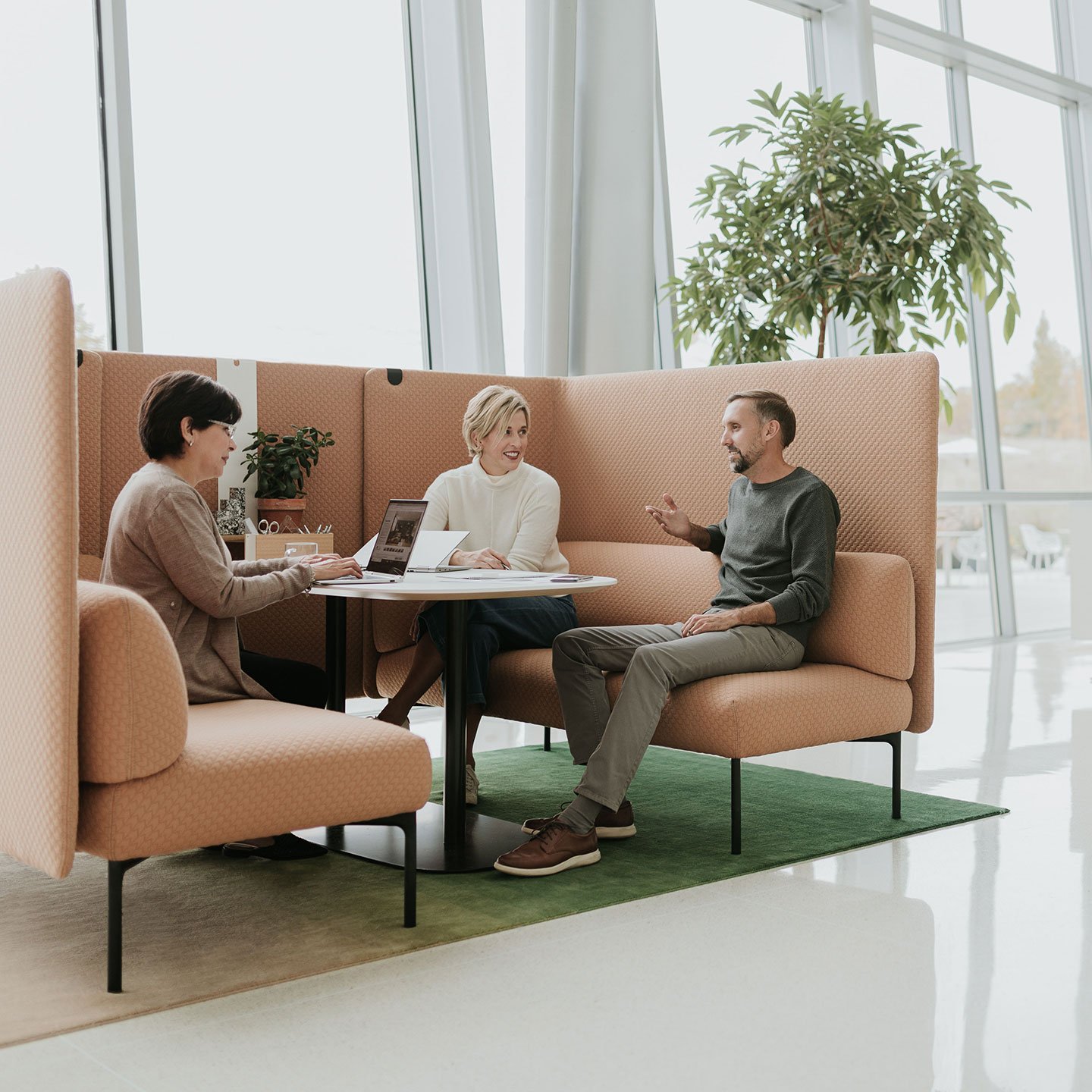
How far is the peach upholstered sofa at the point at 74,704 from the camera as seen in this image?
213 cm

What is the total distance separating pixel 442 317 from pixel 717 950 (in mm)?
3511

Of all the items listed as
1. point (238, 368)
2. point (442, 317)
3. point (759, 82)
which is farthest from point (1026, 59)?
point (238, 368)

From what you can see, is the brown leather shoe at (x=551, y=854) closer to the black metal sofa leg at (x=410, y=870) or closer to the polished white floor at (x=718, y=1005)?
the polished white floor at (x=718, y=1005)

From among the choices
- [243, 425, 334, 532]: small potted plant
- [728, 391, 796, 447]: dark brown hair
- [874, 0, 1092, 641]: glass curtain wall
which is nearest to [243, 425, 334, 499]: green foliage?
[243, 425, 334, 532]: small potted plant

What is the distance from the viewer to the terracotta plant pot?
3693mm

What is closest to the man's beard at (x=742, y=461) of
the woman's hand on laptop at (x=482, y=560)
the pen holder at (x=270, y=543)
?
the woman's hand on laptop at (x=482, y=560)

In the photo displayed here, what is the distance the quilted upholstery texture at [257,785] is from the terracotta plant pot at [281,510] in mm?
1121

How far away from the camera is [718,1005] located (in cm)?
219

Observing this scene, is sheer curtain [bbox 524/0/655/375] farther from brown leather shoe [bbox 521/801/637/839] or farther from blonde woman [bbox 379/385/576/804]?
brown leather shoe [bbox 521/801/637/839]

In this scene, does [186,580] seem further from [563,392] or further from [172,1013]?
[563,392]

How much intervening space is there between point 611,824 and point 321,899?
0.84 metres

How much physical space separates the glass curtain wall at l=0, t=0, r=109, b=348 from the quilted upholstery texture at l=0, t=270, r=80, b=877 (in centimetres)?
238

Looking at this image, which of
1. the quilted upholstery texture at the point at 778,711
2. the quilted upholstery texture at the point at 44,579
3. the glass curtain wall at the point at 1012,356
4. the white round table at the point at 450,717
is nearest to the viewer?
the quilted upholstery texture at the point at 44,579

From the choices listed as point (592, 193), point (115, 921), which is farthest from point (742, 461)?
point (592, 193)
